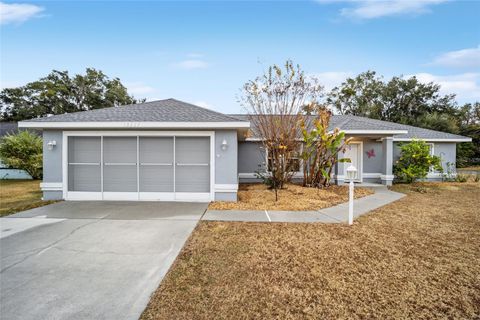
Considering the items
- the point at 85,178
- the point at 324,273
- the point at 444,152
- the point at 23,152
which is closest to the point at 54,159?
the point at 85,178

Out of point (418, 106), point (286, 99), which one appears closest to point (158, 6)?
point (286, 99)

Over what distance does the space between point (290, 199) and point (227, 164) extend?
8.27 ft

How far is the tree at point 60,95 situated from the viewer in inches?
1095

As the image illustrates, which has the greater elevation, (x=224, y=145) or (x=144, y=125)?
(x=144, y=125)

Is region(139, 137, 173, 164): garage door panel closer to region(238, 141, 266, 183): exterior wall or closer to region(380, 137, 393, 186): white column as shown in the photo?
region(238, 141, 266, 183): exterior wall

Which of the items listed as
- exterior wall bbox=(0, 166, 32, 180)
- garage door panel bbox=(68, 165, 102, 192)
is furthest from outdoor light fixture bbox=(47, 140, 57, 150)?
exterior wall bbox=(0, 166, 32, 180)

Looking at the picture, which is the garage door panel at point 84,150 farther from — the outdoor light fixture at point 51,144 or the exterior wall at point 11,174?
the exterior wall at point 11,174

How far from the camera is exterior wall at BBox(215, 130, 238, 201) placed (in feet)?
23.2

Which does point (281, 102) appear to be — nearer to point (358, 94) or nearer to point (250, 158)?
point (250, 158)

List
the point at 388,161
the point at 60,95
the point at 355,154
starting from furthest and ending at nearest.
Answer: the point at 60,95
the point at 355,154
the point at 388,161

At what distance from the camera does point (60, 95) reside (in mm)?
28250

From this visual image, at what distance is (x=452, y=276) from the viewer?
288 centimetres

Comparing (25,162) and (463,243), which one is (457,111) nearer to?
(463,243)

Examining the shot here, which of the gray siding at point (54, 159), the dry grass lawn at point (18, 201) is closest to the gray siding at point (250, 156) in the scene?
the gray siding at point (54, 159)
